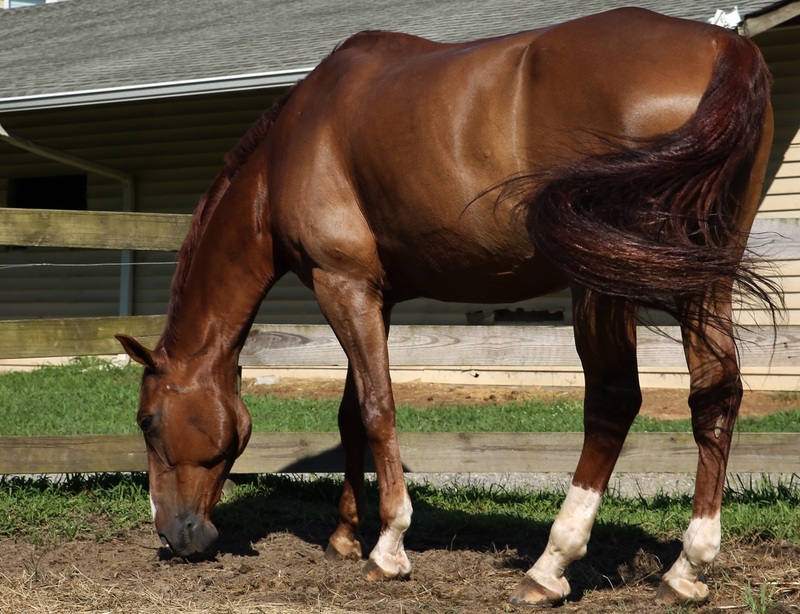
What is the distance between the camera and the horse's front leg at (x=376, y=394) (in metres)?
3.72

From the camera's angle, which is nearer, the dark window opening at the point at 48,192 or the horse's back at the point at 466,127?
the horse's back at the point at 466,127

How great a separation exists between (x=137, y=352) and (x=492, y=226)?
173 cm

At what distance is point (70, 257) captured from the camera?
44.1 feet

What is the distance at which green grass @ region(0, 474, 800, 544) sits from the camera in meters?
4.42

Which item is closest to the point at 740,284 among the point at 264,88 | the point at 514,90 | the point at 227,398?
the point at 514,90

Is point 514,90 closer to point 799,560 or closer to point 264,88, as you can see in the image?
point 799,560

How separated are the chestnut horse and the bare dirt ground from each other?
0.59 feet

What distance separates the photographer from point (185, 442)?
411cm

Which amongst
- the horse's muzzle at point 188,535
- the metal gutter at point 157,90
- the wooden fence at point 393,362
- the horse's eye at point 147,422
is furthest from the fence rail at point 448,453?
the metal gutter at point 157,90

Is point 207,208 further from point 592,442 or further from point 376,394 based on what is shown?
point 592,442

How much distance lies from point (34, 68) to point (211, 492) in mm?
10046

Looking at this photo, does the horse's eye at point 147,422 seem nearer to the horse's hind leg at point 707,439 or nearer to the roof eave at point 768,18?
the horse's hind leg at point 707,439

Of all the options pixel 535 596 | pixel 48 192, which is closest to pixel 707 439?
pixel 535 596

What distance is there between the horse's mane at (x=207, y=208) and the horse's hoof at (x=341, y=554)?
3.95 feet
